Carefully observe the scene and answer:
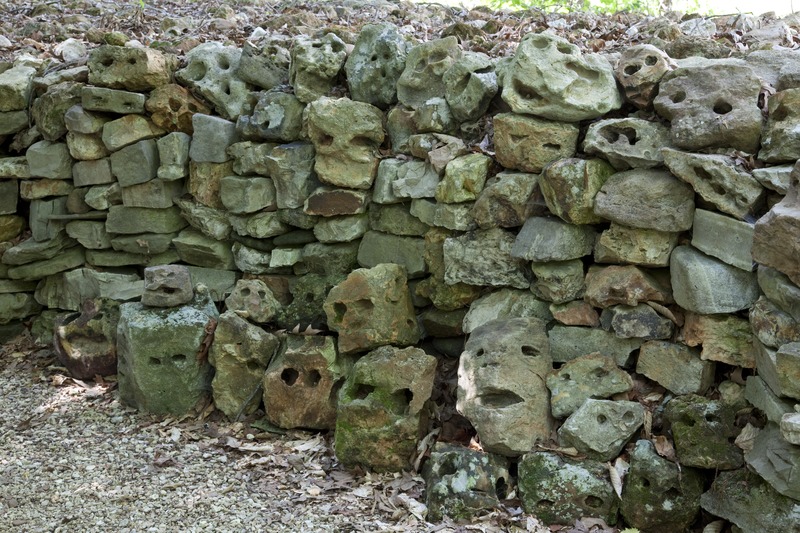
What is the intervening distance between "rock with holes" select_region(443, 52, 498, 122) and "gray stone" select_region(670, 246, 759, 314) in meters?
1.44

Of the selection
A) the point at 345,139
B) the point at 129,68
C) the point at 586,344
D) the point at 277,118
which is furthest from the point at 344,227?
the point at 129,68

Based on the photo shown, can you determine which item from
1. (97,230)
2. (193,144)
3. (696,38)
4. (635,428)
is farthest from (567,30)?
(97,230)

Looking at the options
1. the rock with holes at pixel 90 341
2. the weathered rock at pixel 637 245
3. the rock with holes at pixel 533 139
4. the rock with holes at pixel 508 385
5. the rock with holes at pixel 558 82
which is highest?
the rock with holes at pixel 558 82

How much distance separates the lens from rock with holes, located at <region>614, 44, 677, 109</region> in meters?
4.20

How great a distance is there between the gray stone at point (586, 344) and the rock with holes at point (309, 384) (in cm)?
115

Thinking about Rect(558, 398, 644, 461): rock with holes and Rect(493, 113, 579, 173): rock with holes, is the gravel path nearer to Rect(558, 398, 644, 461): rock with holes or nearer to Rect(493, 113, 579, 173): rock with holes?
Rect(558, 398, 644, 461): rock with holes

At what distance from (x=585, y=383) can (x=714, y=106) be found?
4.74ft

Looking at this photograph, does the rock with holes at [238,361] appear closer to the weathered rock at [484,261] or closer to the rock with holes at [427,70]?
the weathered rock at [484,261]

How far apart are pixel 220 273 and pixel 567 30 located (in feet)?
9.52

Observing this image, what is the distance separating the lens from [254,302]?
5.02m

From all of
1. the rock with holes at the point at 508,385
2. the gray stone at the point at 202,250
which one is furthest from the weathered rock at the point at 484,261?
the gray stone at the point at 202,250

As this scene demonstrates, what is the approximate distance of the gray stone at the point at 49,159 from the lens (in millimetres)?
5840

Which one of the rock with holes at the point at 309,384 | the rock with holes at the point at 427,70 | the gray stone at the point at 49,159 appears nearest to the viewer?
A: the rock with holes at the point at 309,384

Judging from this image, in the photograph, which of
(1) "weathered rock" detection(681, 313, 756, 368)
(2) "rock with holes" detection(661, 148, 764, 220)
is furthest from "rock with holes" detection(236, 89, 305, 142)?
(1) "weathered rock" detection(681, 313, 756, 368)
